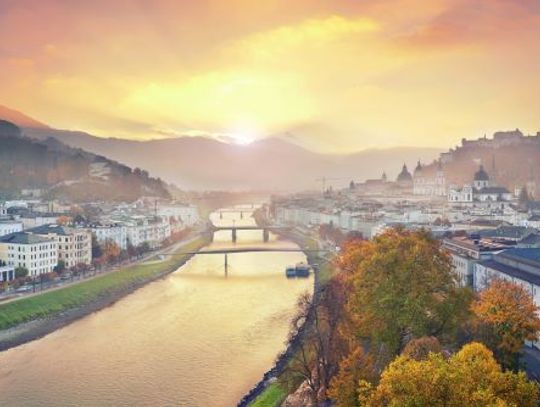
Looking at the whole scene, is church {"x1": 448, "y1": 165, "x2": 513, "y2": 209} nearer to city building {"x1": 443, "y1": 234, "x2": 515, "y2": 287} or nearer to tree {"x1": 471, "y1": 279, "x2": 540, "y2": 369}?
city building {"x1": 443, "y1": 234, "x2": 515, "y2": 287}

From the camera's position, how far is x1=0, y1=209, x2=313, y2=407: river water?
46.4 ft

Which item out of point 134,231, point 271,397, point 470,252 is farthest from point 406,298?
point 134,231

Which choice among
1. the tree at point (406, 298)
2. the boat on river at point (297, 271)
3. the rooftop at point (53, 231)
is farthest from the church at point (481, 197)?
the tree at point (406, 298)

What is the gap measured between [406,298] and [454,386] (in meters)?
4.96

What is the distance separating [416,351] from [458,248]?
12110 mm

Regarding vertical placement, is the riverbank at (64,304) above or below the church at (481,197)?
below

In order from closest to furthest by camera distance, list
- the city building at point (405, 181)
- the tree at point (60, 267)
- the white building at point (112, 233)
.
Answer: the tree at point (60, 267)
the white building at point (112, 233)
the city building at point (405, 181)

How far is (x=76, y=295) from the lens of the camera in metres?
23.3

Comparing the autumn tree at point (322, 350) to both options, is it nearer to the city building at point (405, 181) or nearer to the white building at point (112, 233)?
the white building at point (112, 233)

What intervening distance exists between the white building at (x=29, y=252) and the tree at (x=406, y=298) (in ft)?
54.1

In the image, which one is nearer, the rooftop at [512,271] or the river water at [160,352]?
the river water at [160,352]

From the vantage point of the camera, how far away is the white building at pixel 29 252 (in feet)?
83.0

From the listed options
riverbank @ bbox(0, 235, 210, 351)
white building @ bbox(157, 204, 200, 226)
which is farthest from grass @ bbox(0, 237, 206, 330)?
white building @ bbox(157, 204, 200, 226)

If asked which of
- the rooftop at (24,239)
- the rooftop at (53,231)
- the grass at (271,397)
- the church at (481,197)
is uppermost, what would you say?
the church at (481,197)
